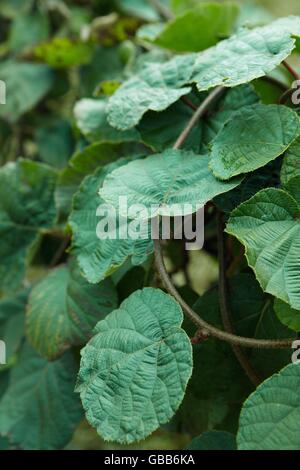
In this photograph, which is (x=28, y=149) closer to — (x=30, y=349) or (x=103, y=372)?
(x=30, y=349)

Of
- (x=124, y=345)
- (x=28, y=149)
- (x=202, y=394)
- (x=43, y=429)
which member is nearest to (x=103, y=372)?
(x=124, y=345)

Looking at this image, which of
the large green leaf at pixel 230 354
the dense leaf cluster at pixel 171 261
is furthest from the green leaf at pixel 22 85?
the large green leaf at pixel 230 354

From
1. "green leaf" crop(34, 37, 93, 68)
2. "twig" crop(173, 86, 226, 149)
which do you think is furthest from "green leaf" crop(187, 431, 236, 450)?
"green leaf" crop(34, 37, 93, 68)

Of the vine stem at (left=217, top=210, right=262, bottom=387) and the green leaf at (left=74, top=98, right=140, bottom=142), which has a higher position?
the green leaf at (left=74, top=98, right=140, bottom=142)

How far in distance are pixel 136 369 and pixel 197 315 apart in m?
0.10

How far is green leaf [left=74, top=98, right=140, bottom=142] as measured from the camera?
883 millimetres

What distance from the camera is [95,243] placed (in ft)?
2.38

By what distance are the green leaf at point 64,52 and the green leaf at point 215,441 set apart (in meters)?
0.84

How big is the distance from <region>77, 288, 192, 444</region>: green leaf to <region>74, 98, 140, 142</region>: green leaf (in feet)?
1.03

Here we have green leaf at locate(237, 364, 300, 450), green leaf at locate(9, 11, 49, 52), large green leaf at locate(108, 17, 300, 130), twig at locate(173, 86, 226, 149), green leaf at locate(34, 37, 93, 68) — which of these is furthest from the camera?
green leaf at locate(9, 11, 49, 52)

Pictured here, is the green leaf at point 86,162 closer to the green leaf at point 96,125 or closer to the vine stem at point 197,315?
the green leaf at point 96,125

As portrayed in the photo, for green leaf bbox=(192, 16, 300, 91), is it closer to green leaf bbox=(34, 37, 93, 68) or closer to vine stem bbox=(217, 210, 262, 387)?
vine stem bbox=(217, 210, 262, 387)

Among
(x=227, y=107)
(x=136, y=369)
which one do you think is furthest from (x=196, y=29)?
(x=136, y=369)

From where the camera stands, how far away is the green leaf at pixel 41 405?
33.5 inches
